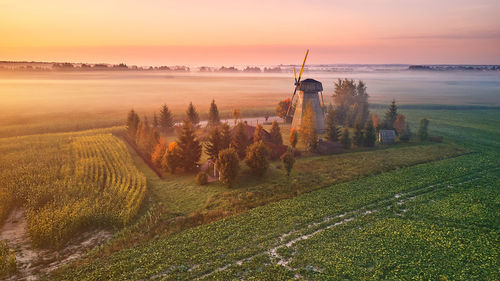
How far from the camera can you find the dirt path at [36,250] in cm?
2366

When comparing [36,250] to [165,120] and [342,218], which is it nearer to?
[342,218]

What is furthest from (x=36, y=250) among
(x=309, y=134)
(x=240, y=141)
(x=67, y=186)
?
(x=309, y=134)

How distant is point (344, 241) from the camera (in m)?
25.7

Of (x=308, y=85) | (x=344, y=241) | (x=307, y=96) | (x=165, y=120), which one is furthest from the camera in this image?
(x=165, y=120)

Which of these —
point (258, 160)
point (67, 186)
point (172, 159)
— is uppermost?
point (258, 160)

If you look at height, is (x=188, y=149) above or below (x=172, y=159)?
above

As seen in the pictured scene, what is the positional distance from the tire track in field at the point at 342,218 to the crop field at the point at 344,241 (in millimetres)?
102

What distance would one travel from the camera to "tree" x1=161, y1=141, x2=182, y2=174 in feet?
149

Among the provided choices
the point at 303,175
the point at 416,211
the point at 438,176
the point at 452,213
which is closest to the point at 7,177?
the point at 303,175

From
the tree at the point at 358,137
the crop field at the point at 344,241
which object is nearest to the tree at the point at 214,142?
the crop field at the point at 344,241

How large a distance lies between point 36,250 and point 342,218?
30.3 m

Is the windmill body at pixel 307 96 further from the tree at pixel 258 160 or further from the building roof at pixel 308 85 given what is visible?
the tree at pixel 258 160

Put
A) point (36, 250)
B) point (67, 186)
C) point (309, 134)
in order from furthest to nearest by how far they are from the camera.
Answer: point (309, 134), point (67, 186), point (36, 250)

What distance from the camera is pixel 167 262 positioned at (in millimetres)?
23031
